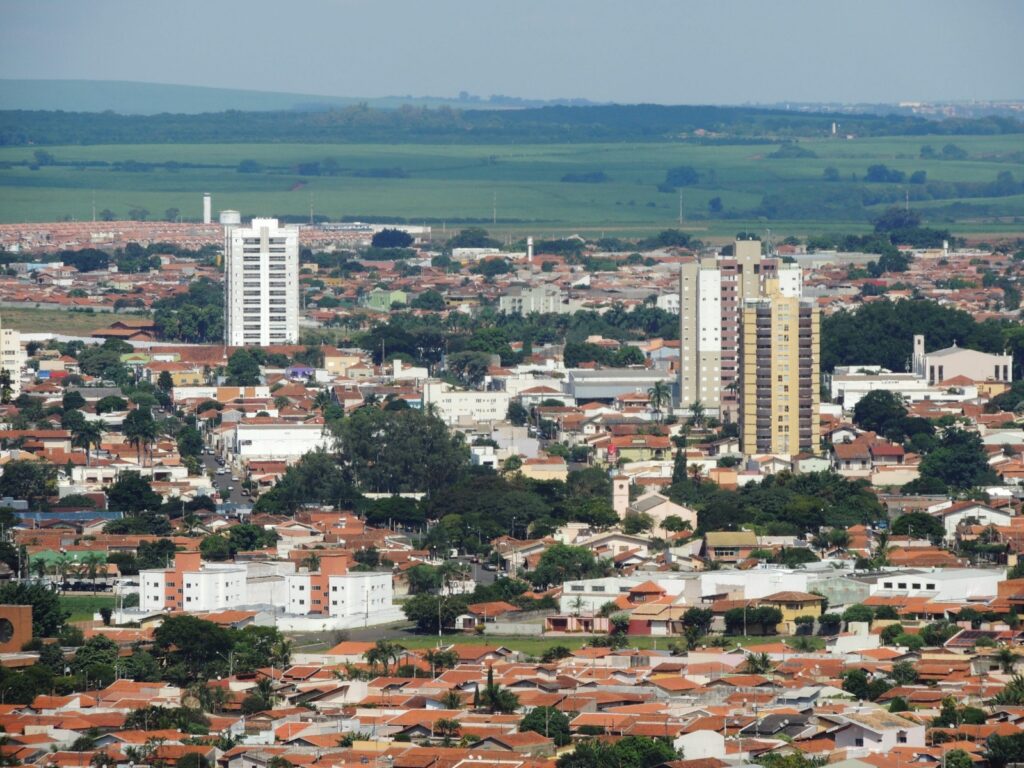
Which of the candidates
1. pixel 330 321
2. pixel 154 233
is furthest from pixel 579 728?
pixel 154 233

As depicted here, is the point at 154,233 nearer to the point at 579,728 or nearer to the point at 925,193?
the point at 925,193

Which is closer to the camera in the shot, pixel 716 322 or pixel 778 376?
pixel 778 376

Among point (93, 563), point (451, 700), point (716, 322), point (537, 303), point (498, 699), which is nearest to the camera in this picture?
point (451, 700)

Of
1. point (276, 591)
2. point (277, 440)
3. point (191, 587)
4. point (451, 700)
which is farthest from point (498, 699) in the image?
point (277, 440)

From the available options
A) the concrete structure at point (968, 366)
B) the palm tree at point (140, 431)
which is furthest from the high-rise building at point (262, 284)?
the palm tree at point (140, 431)

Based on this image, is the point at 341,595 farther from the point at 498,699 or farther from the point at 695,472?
the point at 695,472

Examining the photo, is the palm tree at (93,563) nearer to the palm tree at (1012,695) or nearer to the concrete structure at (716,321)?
the palm tree at (1012,695)

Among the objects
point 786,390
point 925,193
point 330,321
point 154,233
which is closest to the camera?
point 786,390
